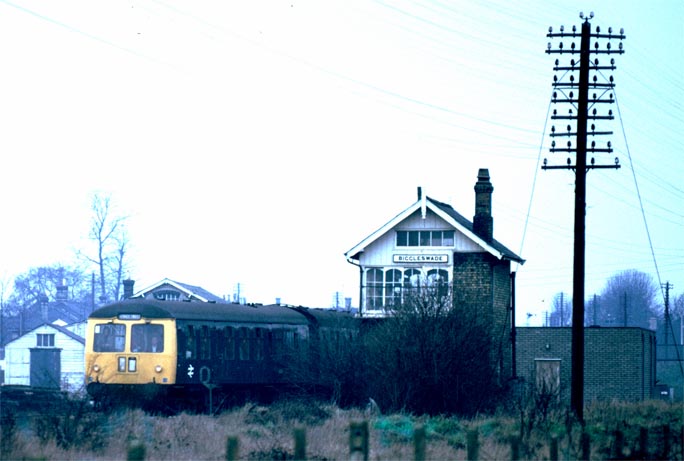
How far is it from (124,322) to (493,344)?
9720 millimetres

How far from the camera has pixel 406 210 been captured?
40.9 meters

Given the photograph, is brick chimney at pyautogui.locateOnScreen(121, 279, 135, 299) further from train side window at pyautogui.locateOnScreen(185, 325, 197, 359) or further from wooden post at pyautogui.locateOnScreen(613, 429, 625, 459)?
wooden post at pyautogui.locateOnScreen(613, 429, 625, 459)

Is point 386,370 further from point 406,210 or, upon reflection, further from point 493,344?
point 406,210

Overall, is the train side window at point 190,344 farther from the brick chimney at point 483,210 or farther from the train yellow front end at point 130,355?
the brick chimney at point 483,210

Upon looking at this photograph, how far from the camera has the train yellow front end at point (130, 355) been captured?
97.6 feet

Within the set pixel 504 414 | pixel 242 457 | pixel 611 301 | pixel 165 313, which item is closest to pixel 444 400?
pixel 504 414

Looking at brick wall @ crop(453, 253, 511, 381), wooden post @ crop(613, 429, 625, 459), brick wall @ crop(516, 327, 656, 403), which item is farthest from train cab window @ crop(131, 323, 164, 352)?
brick wall @ crop(516, 327, 656, 403)

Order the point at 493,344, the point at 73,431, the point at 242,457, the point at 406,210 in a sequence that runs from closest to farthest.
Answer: the point at 242,457 < the point at 73,431 < the point at 493,344 < the point at 406,210

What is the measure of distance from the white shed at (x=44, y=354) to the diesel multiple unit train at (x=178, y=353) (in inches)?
1189

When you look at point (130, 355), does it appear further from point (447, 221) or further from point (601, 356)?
point (601, 356)

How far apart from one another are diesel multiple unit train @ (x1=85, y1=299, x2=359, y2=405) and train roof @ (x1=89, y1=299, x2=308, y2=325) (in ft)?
0.08

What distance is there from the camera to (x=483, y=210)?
40969 millimetres

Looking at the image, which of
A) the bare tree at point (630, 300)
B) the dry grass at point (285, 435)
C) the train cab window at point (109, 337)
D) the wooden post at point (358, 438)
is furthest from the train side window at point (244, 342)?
the bare tree at point (630, 300)

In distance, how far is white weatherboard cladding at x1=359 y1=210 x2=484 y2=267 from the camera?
40.5 meters
